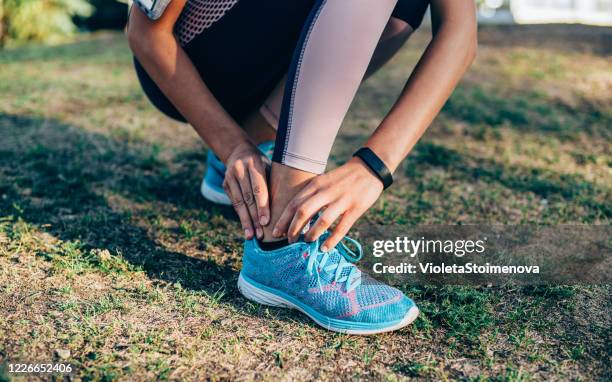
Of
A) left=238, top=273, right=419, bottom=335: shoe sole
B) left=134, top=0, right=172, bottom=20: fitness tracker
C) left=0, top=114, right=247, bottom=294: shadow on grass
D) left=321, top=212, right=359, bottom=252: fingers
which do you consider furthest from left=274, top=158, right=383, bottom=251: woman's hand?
left=134, top=0, right=172, bottom=20: fitness tracker

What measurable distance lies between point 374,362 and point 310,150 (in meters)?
0.54

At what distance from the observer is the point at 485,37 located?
6.09m

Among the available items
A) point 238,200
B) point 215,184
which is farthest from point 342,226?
point 215,184

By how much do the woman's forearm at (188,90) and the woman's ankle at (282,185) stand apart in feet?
0.45

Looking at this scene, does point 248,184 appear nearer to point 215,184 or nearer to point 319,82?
point 319,82

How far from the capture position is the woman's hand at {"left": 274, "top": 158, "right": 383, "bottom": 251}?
139 cm

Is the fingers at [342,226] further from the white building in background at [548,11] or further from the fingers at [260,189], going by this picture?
the white building in background at [548,11]

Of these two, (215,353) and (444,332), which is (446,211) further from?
(215,353)

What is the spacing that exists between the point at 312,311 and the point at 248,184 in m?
0.38

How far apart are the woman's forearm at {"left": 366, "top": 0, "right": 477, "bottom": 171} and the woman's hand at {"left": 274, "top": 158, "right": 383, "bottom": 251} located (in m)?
0.08

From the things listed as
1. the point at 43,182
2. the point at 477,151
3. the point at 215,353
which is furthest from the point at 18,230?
the point at 477,151

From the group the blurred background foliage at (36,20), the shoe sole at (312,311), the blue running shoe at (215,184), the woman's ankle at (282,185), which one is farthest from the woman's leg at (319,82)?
the blurred background foliage at (36,20)

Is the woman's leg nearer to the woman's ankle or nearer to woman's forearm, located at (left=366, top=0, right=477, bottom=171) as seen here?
the woman's ankle

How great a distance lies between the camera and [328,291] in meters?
1.50
